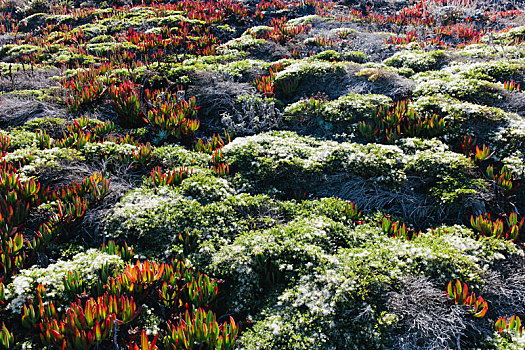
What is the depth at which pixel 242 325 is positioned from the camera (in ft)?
12.8

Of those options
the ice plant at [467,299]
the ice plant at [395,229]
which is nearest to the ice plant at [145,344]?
the ice plant at [467,299]

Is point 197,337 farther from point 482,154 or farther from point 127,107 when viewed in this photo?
point 127,107

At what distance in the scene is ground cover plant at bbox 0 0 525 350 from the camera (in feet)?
11.8

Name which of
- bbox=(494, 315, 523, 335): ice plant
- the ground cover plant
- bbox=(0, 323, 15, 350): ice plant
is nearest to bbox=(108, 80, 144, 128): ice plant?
the ground cover plant

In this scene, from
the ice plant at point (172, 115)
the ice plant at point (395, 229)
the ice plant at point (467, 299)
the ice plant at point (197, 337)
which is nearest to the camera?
the ice plant at point (197, 337)

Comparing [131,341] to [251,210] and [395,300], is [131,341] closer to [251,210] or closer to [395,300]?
[251,210]

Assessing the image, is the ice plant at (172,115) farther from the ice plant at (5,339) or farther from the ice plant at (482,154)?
the ice plant at (482,154)

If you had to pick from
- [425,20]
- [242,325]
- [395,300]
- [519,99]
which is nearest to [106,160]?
[242,325]

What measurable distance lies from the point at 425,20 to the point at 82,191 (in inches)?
606

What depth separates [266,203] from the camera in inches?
211

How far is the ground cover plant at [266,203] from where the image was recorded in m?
3.59

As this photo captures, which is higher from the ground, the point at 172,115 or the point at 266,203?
the point at 172,115

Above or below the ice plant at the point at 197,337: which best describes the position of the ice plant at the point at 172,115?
above

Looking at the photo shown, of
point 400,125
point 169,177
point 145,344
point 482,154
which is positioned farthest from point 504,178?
point 145,344
